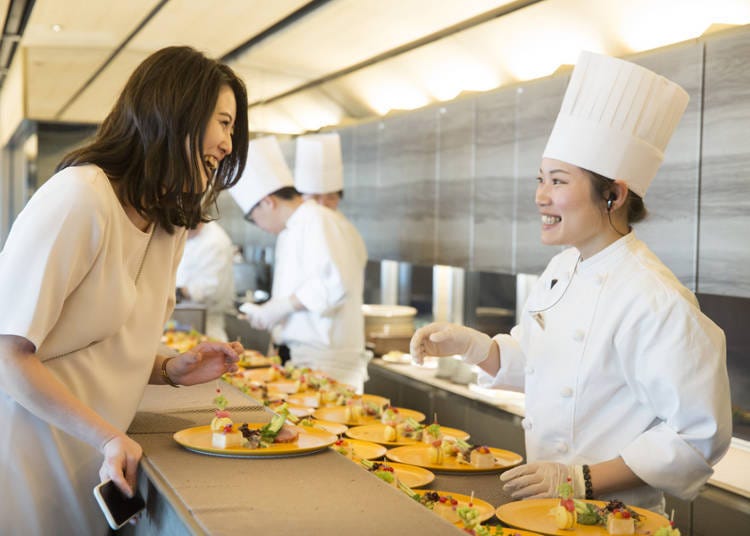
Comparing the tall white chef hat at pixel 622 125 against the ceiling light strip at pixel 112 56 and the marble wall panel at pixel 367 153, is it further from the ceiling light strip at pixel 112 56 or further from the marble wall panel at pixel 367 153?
the ceiling light strip at pixel 112 56

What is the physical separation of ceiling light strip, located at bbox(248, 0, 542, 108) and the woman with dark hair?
2.27 metres

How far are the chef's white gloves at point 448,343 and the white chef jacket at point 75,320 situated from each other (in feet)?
2.03

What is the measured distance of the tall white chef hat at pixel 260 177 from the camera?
4320mm

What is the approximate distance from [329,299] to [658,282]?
2.34m

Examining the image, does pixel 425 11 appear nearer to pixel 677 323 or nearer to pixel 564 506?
pixel 677 323

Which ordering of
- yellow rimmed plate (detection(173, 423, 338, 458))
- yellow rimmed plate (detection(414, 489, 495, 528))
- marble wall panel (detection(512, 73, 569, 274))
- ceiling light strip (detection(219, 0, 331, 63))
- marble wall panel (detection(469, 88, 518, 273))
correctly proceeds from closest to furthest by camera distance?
1. yellow rimmed plate (detection(414, 489, 495, 528))
2. yellow rimmed plate (detection(173, 423, 338, 458))
3. marble wall panel (detection(512, 73, 569, 274))
4. marble wall panel (detection(469, 88, 518, 273))
5. ceiling light strip (detection(219, 0, 331, 63))

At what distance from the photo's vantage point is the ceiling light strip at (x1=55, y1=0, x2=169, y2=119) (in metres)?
5.43

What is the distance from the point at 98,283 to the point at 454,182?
287cm

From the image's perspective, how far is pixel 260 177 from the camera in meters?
4.33

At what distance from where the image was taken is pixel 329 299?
4.06 metres

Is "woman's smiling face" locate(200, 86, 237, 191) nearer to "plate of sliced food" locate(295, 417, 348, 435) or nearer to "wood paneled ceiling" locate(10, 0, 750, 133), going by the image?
"plate of sliced food" locate(295, 417, 348, 435)

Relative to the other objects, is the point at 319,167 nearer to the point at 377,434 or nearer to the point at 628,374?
the point at 377,434

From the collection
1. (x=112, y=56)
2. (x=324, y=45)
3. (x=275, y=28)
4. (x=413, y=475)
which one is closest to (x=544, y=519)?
(x=413, y=475)

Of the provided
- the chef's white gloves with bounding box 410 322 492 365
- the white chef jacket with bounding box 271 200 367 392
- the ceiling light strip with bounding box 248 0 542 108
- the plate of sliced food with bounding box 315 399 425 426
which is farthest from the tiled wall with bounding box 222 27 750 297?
the plate of sliced food with bounding box 315 399 425 426
